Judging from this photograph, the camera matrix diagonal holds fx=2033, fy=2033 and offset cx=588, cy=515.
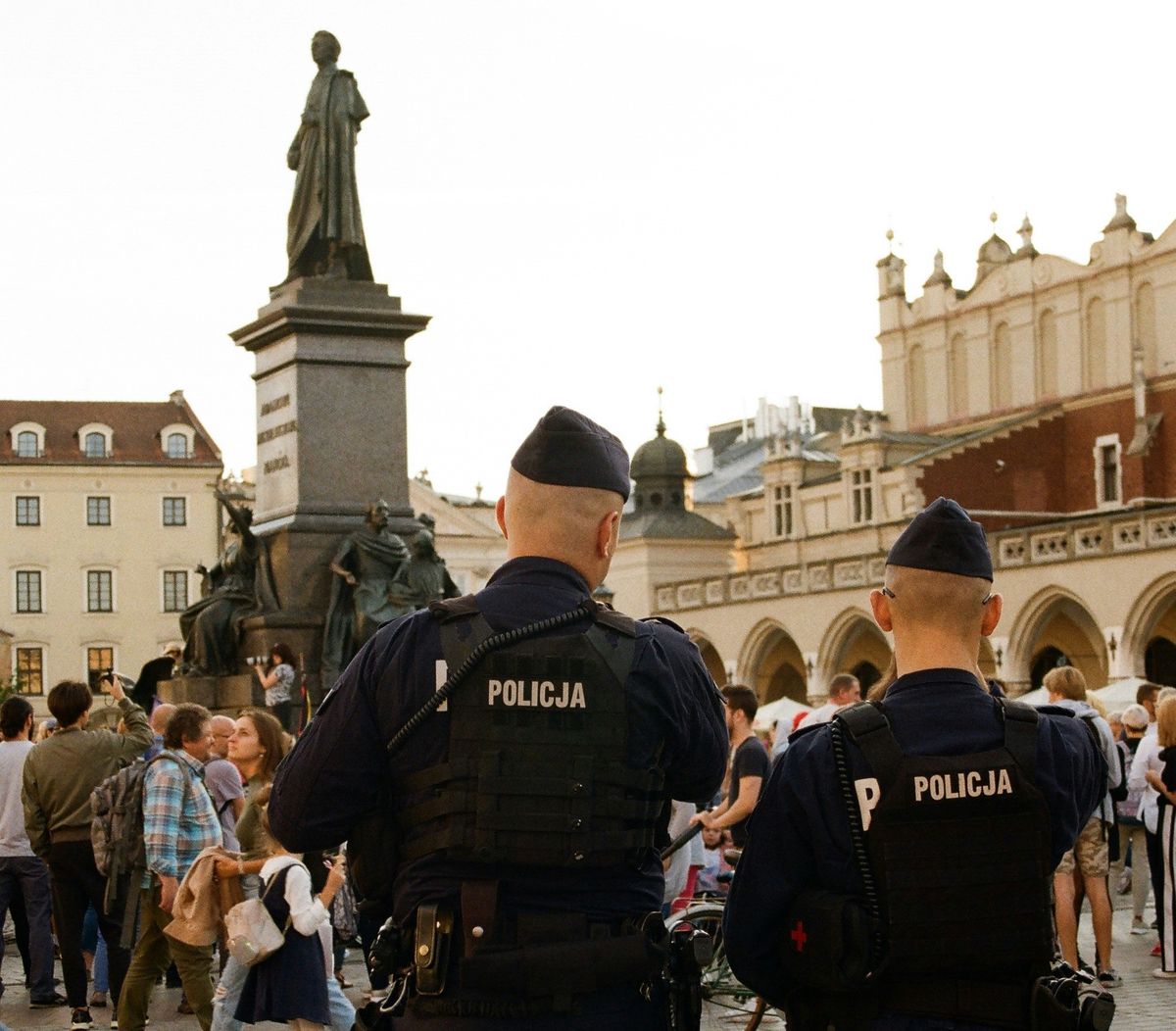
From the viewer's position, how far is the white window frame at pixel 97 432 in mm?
74500

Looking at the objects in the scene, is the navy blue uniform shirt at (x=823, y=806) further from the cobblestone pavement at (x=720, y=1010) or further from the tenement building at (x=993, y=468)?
the tenement building at (x=993, y=468)

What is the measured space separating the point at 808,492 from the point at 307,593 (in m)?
52.2

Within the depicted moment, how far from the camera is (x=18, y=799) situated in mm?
10227

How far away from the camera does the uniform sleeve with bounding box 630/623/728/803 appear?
3986mm

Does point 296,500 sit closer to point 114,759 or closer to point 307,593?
point 307,593

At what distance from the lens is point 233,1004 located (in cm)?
686

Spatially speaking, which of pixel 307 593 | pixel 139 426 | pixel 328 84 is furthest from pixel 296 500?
pixel 139 426

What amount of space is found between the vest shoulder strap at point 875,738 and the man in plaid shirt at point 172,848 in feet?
15.0

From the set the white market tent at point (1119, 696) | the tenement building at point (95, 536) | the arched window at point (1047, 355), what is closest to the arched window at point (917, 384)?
the arched window at point (1047, 355)

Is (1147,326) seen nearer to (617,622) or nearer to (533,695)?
(617,622)

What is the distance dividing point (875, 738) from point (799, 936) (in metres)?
0.40

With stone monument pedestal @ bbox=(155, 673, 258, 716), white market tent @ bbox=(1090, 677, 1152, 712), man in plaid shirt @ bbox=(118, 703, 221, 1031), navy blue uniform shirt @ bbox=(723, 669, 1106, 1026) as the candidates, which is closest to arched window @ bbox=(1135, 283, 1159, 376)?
white market tent @ bbox=(1090, 677, 1152, 712)

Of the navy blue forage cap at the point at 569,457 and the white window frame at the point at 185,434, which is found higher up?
the white window frame at the point at 185,434

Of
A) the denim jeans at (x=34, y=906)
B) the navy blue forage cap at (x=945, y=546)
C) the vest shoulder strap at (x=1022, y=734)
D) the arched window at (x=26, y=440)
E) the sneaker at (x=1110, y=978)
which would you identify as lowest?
the sneaker at (x=1110, y=978)
